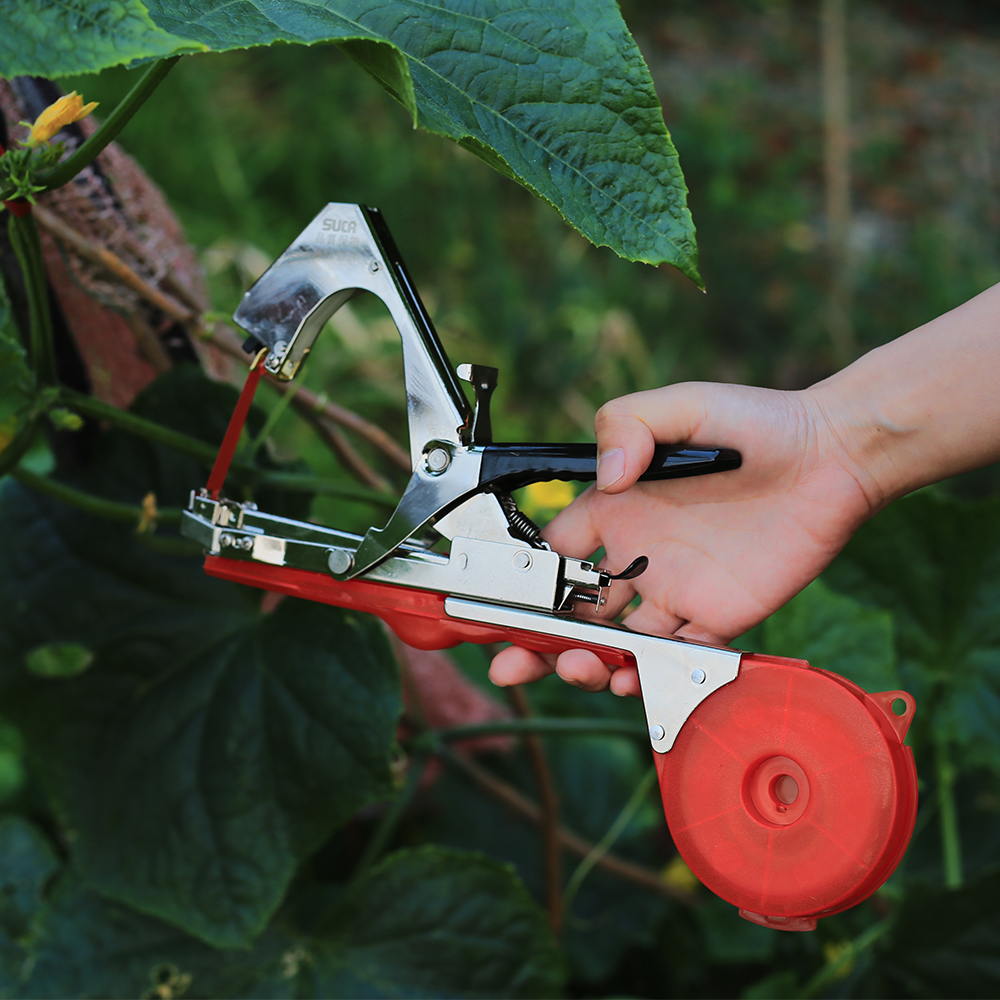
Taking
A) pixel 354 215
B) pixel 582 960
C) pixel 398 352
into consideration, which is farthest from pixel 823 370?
pixel 354 215

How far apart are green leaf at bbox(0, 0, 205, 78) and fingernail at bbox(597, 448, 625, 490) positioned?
283mm

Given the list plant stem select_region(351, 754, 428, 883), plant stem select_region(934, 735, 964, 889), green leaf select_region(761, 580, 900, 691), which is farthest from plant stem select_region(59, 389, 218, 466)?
plant stem select_region(934, 735, 964, 889)

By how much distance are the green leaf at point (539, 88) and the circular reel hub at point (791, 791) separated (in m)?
0.22

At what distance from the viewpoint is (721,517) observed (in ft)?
2.03

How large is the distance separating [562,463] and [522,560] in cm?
6

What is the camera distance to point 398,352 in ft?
5.49

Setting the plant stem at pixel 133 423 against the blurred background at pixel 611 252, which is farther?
the blurred background at pixel 611 252

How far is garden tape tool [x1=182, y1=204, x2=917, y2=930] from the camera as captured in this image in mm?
462

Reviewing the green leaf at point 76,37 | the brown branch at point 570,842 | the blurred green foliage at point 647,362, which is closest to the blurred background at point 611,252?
the blurred green foliage at point 647,362

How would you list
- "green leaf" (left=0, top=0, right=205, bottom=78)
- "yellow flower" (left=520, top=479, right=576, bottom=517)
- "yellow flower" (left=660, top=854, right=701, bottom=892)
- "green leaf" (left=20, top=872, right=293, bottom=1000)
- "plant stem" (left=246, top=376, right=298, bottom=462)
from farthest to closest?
"yellow flower" (left=660, top=854, right=701, bottom=892) < "yellow flower" (left=520, top=479, right=576, bottom=517) < "green leaf" (left=20, top=872, right=293, bottom=1000) < "plant stem" (left=246, top=376, right=298, bottom=462) < "green leaf" (left=0, top=0, right=205, bottom=78)

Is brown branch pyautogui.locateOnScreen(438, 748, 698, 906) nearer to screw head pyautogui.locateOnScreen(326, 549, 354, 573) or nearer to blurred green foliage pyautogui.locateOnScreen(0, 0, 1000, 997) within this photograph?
blurred green foliage pyautogui.locateOnScreen(0, 0, 1000, 997)

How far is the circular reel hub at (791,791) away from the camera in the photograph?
453mm

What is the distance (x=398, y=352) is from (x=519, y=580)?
3.99 ft

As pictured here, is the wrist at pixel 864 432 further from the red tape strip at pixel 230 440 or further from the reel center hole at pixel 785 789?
the red tape strip at pixel 230 440
